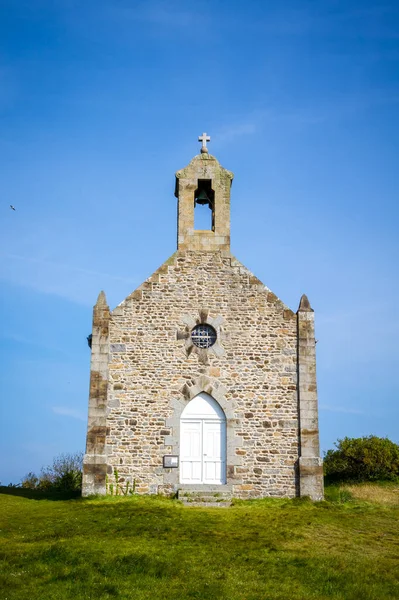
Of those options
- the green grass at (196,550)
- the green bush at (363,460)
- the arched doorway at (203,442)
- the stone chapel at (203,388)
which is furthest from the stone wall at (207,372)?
the green bush at (363,460)

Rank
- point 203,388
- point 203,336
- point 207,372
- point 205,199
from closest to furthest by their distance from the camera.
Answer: point 203,388, point 207,372, point 203,336, point 205,199

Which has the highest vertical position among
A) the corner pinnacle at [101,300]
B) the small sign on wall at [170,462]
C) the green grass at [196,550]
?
the corner pinnacle at [101,300]

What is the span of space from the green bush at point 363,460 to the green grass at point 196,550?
5.82 metres

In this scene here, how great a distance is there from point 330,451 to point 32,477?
11.2 m

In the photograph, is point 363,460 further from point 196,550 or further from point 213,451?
point 196,550

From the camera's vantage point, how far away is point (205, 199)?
21.8 meters

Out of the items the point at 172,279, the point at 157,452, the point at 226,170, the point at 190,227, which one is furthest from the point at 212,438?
the point at 226,170

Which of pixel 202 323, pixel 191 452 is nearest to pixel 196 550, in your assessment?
pixel 191 452

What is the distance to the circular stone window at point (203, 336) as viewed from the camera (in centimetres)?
1994

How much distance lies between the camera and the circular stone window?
65.4ft

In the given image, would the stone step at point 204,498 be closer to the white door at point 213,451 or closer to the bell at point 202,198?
the white door at point 213,451

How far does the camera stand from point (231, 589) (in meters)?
10.6

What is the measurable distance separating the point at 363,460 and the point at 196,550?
12654mm

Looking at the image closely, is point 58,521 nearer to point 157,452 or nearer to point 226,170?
point 157,452
